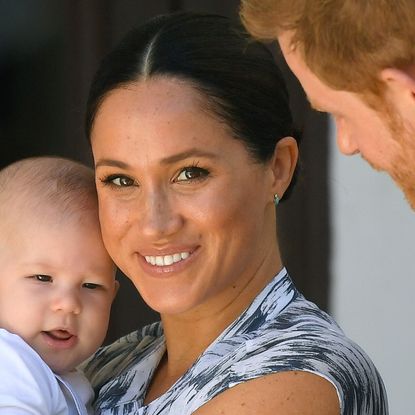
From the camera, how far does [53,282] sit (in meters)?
2.95

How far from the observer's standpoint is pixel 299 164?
312 centimetres

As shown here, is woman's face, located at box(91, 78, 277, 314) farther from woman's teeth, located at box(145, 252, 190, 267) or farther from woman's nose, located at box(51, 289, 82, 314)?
woman's nose, located at box(51, 289, 82, 314)

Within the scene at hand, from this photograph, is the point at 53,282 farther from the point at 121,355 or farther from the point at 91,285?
Result: the point at 121,355

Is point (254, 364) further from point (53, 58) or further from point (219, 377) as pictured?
point (53, 58)

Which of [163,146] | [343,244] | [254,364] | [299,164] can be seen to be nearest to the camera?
[254,364]

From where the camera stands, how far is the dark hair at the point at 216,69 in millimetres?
2875

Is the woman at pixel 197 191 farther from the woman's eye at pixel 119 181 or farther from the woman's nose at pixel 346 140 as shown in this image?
the woman's nose at pixel 346 140

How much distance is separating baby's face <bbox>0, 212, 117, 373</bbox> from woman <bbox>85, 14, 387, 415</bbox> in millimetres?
88

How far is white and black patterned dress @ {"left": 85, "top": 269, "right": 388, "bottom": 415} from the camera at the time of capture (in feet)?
8.36

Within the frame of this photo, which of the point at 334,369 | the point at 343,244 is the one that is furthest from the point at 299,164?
the point at 343,244

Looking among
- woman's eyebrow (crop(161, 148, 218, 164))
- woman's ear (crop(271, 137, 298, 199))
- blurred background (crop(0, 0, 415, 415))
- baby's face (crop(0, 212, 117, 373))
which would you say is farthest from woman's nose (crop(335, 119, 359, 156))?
blurred background (crop(0, 0, 415, 415))

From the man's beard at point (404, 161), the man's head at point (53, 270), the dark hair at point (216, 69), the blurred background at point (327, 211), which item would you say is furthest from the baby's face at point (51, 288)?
the blurred background at point (327, 211)

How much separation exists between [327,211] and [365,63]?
2.61 m

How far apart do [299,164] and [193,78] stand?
40 cm
